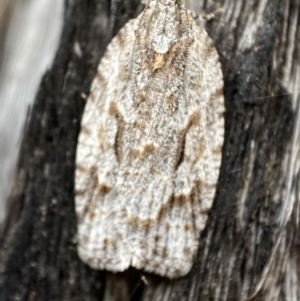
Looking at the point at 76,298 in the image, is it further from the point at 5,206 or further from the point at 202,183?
the point at 202,183

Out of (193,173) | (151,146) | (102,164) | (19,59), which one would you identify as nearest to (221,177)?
(193,173)

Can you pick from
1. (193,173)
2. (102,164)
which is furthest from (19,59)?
(193,173)

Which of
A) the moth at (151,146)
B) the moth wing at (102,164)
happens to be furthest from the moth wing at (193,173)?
the moth wing at (102,164)

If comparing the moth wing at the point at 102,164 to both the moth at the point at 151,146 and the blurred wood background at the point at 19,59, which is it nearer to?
the moth at the point at 151,146

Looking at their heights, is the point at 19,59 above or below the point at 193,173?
above

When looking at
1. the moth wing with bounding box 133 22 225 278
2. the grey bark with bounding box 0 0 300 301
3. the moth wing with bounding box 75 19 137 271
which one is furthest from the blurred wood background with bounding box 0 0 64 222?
the moth wing with bounding box 133 22 225 278

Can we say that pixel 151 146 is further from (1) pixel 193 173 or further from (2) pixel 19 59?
(2) pixel 19 59
